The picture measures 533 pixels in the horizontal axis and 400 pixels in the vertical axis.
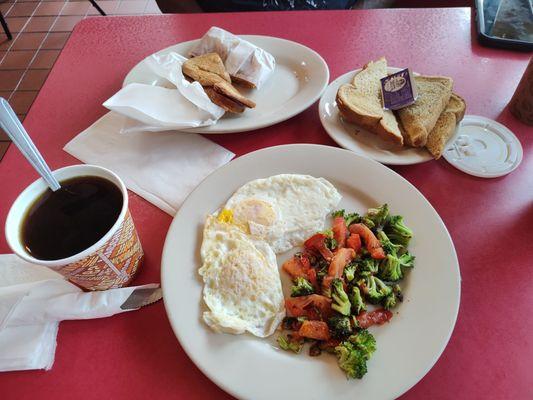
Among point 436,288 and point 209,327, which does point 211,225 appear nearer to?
point 209,327

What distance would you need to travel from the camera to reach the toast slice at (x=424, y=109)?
1.39 m

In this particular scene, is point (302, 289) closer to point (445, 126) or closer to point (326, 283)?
point (326, 283)

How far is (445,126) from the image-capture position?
1419 mm

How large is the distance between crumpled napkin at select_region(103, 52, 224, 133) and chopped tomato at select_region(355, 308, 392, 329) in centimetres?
89

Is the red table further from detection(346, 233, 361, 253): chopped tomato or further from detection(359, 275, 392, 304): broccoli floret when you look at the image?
detection(346, 233, 361, 253): chopped tomato

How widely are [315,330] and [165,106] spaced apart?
1.02 metres

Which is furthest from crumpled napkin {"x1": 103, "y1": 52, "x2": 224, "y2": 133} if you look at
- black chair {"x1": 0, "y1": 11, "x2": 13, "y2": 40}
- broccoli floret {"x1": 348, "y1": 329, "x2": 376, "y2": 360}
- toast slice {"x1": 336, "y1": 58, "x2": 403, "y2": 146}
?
black chair {"x1": 0, "y1": 11, "x2": 13, "y2": 40}

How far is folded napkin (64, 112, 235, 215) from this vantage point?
1368mm

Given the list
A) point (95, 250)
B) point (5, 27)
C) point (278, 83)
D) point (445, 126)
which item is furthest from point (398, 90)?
point (5, 27)

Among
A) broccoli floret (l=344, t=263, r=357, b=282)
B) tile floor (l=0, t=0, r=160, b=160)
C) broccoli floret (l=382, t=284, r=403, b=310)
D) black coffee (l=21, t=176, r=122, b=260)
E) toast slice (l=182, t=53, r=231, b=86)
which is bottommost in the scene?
tile floor (l=0, t=0, r=160, b=160)

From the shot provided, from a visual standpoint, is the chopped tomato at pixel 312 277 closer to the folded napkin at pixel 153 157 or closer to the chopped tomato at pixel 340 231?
the chopped tomato at pixel 340 231

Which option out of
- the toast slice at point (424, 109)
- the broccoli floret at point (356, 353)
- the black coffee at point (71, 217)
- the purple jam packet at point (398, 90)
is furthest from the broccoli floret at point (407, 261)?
the black coffee at point (71, 217)

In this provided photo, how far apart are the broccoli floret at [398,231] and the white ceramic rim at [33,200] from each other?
749 mm

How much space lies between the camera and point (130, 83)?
166cm
